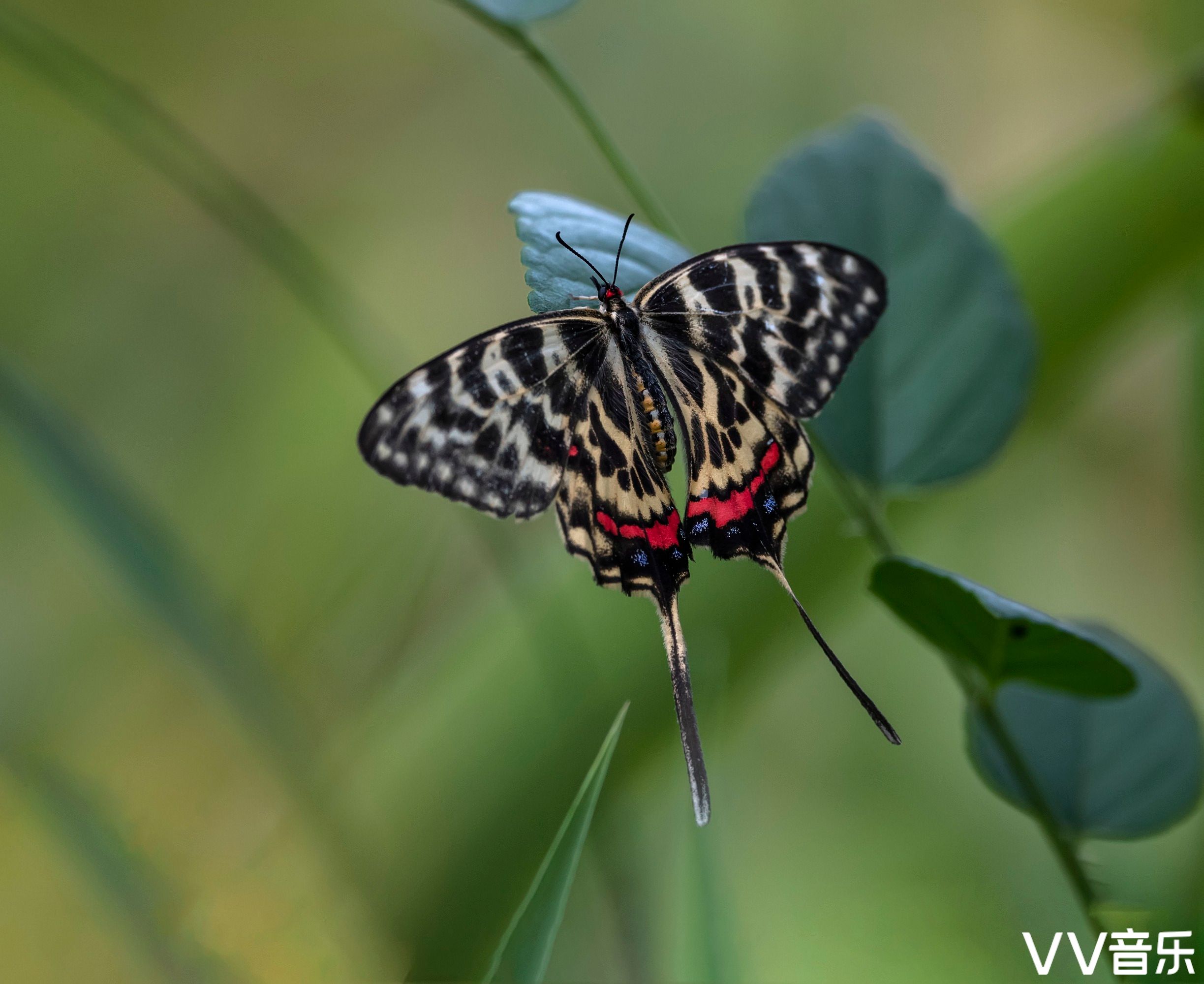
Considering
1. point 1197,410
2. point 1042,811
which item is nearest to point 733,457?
point 1042,811

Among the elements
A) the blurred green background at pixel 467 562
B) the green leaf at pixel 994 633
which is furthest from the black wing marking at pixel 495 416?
the green leaf at pixel 994 633

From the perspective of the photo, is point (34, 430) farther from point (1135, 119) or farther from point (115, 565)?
point (1135, 119)

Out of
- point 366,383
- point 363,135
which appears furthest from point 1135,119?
point 363,135

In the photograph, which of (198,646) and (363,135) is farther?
(363,135)

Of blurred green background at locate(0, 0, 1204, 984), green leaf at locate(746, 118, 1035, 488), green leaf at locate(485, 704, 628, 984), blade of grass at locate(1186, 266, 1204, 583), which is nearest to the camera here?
green leaf at locate(485, 704, 628, 984)

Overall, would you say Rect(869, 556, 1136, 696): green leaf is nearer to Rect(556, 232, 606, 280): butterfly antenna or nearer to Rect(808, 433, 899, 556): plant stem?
Rect(808, 433, 899, 556): plant stem

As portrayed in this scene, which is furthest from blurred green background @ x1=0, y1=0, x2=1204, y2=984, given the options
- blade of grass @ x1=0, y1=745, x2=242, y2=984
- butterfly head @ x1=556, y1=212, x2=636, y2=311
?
butterfly head @ x1=556, y1=212, x2=636, y2=311
